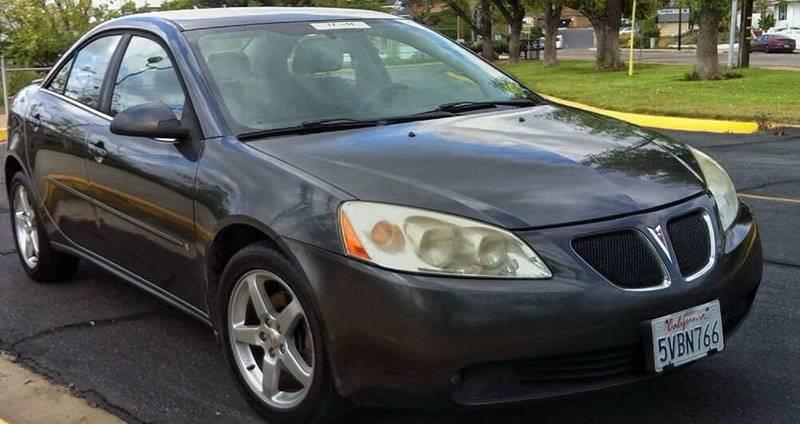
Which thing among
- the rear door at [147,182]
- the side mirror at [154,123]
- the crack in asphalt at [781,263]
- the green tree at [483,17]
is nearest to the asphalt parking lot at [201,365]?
the crack in asphalt at [781,263]

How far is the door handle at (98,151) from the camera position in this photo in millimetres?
4371

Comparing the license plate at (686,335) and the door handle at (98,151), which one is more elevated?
the door handle at (98,151)

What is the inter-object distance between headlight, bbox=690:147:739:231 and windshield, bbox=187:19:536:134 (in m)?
1.05

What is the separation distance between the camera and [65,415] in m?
3.67

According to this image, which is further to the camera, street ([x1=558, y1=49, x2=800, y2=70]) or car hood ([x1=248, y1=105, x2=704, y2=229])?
street ([x1=558, y1=49, x2=800, y2=70])

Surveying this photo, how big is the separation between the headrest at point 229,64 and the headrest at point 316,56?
217 millimetres

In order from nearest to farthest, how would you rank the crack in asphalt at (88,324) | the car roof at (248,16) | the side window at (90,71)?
the car roof at (248,16)
the crack in asphalt at (88,324)
the side window at (90,71)

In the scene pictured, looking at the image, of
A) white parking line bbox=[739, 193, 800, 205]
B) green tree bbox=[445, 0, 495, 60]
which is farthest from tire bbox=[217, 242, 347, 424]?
green tree bbox=[445, 0, 495, 60]

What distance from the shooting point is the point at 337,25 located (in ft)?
14.7

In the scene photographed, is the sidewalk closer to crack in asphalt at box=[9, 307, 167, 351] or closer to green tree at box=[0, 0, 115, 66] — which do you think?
crack in asphalt at box=[9, 307, 167, 351]

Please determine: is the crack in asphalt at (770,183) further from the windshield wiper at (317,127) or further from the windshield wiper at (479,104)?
the windshield wiper at (317,127)

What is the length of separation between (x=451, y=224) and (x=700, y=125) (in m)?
10.9

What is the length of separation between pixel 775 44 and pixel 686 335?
49.8 metres

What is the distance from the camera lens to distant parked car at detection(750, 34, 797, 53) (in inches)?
1902
